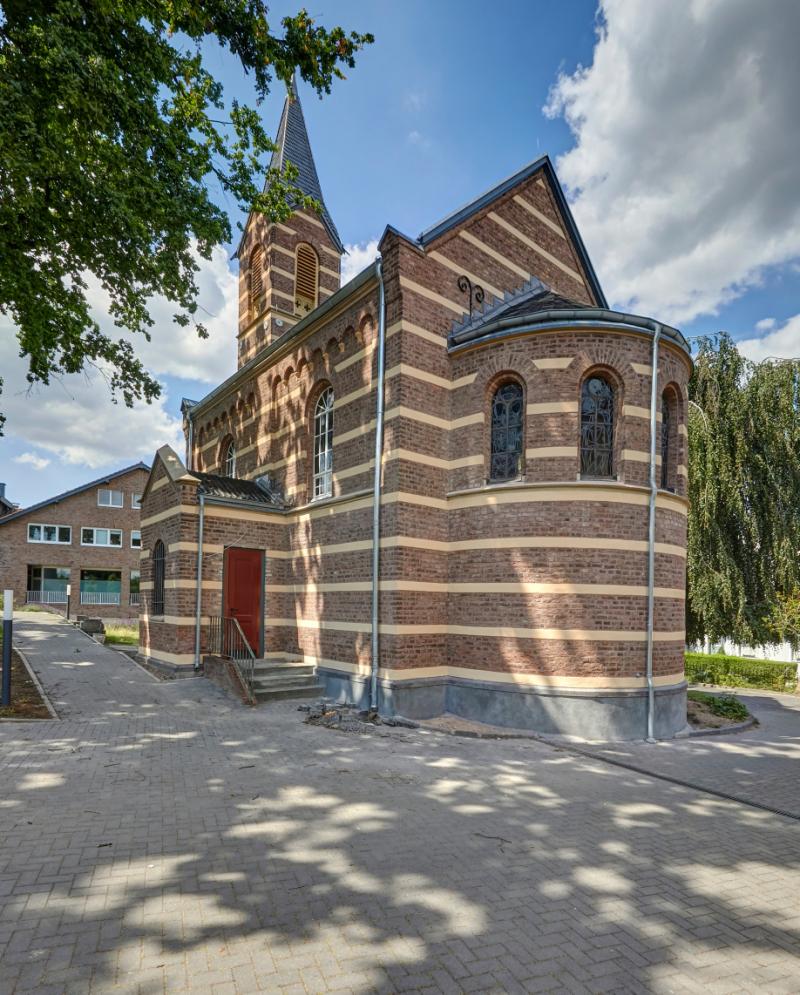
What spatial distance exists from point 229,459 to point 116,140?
9.36 metres

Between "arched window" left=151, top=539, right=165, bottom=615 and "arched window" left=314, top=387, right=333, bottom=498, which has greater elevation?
"arched window" left=314, top=387, right=333, bottom=498

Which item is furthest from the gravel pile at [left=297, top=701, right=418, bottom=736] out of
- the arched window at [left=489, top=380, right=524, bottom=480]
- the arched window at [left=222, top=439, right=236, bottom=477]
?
the arched window at [left=222, top=439, right=236, bottom=477]

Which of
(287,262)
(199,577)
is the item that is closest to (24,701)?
(199,577)

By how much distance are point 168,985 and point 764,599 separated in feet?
61.7

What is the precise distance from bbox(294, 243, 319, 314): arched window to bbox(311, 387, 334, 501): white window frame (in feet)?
20.6

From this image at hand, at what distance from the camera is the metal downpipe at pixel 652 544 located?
30.9ft

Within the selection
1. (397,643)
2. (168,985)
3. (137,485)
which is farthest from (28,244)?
(137,485)

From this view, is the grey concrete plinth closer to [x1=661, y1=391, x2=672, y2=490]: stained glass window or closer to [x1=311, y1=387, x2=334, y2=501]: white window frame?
[x1=661, y1=391, x2=672, y2=490]: stained glass window

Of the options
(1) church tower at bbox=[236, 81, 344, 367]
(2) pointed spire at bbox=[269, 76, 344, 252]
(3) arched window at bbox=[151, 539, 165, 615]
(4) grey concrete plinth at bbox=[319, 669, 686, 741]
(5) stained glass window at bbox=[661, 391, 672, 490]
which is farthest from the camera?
(2) pointed spire at bbox=[269, 76, 344, 252]

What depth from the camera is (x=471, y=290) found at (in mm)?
12055

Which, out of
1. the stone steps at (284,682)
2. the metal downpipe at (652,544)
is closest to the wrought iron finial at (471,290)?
the metal downpipe at (652,544)

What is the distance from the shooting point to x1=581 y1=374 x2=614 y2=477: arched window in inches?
397

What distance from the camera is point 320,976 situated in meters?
3.20

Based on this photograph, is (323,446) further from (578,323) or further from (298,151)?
(298,151)
